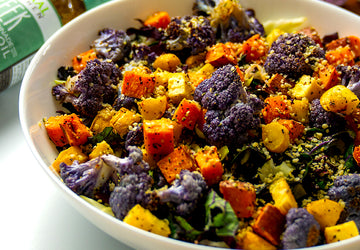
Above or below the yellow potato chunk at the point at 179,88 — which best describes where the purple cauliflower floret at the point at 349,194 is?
below

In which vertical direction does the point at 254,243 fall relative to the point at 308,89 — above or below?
below

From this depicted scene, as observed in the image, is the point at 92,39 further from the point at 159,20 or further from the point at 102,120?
the point at 102,120

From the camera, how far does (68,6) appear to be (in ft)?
9.56

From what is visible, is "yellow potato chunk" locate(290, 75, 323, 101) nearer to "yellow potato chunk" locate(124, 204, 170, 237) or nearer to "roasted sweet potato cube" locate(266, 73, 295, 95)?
"roasted sweet potato cube" locate(266, 73, 295, 95)

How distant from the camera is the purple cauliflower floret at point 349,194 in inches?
69.1

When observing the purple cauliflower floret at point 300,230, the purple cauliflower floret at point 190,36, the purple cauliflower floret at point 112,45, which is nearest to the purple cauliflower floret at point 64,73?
the purple cauliflower floret at point 112,45

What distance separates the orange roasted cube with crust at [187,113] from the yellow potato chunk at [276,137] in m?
0.38

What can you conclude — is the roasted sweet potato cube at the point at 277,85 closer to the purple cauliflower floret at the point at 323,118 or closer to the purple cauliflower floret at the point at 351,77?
the purple cauliflower floret at the point at 323,118

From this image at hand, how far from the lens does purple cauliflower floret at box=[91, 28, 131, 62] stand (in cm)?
257

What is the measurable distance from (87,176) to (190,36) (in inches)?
46.4

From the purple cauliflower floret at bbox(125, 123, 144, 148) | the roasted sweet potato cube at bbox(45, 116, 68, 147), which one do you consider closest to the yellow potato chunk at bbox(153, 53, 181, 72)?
the purple cauliflower floret at bbox(125, 123, 144, 148)

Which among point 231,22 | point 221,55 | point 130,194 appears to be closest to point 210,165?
point 130,194

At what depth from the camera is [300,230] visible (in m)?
1.57

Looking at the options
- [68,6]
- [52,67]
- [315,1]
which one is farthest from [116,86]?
[315,1]
